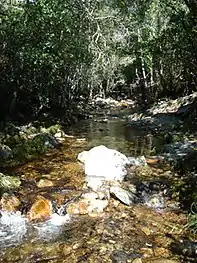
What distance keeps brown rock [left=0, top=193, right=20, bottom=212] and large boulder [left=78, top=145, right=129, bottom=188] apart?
2365 mm

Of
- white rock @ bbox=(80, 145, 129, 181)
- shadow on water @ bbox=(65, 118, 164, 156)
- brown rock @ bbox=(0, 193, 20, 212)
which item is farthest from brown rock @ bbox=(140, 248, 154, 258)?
shadow on water @ bbox=(65, 118, 164, 156)

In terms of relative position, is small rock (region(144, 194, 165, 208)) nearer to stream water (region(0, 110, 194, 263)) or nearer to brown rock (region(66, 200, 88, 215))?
stream water (region(0, 110, 194, 263))

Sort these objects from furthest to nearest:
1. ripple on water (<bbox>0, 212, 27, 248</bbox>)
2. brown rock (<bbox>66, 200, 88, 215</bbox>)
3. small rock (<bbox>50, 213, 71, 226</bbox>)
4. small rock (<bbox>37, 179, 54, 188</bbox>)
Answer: small rock (<bbox>37, 179, 54, 188</bbox>)
brown rock (<bbox>66, 200, 88, 215</bbox>)
small rock (<bbox>50, 213, 71, 226</bbox>)
ripple on water (<bbox>0, 212, 27, 248</bbox>)

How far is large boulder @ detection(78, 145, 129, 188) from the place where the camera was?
Answer: 11.4m

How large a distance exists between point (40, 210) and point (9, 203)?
0.83m

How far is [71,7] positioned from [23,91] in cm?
942

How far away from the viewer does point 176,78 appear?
3222 cm

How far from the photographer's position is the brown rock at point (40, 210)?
8828 mm

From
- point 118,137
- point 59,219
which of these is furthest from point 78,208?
point 118,137

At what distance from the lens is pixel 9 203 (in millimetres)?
9281

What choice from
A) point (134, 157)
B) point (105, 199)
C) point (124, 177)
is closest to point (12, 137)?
point (134, 157)

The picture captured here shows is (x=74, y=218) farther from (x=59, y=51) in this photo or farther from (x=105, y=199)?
(x=59, y=51)

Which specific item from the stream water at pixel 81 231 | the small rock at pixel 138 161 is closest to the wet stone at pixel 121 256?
the stream water at pixel 81 231

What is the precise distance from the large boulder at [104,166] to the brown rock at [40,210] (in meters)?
2.01
